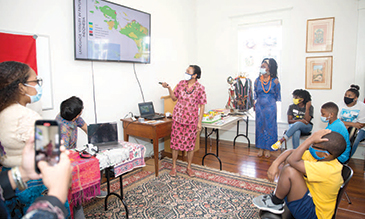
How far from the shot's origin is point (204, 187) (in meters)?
2.98

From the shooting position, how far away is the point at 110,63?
337 cm

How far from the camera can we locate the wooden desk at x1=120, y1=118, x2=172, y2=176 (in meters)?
3.25

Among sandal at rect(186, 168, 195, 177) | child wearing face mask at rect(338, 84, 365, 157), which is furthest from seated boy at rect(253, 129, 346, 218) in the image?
child wearing face mask at rect(338, 84, 365, 157)

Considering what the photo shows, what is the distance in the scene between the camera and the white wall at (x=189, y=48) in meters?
2.72

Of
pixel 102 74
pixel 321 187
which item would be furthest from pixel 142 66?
pixel 321 187

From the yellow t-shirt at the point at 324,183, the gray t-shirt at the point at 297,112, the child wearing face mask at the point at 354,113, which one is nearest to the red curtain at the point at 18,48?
the yellow t-shirt at the point at 324,183

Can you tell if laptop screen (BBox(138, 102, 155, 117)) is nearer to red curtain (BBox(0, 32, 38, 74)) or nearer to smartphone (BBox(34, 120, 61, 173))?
red curtain (BBox(0, 32, 38, 74))

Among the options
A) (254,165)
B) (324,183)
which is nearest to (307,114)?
(254,165)

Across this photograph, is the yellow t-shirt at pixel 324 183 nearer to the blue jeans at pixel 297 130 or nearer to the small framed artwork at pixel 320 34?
the blue jeans at pixel 297 130

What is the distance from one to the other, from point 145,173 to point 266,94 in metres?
2.40

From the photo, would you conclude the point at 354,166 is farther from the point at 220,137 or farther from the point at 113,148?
the point at 113,148

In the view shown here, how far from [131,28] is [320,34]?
3323mm

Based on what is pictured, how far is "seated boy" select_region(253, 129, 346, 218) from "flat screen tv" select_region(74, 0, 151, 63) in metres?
2.62

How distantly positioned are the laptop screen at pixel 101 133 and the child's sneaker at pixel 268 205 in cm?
147
